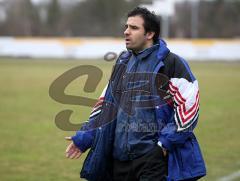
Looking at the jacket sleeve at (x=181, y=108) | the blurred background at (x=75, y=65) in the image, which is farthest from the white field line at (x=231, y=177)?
the jacket sleeve at (x=181, y=108)

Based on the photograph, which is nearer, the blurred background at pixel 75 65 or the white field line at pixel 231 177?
the white field line at pixel 231 177

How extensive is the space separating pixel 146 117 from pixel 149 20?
2.41 ft

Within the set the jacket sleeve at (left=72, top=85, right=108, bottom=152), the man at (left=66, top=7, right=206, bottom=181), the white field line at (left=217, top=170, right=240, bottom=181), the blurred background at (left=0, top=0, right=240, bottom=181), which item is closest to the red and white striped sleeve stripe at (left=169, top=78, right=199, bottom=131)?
the man at (left=66, top=7, right=206, bottom=181)

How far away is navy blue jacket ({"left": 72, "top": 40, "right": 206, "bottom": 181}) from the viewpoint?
4.45 meters

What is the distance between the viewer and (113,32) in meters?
73.5

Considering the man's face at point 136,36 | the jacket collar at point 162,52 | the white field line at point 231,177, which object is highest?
the man's face at point 136,36

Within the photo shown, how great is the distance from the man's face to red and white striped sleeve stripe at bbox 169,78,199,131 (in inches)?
14.3

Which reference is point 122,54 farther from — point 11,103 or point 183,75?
point 11,103

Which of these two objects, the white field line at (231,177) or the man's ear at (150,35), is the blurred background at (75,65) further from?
the man's ear at (150,35)

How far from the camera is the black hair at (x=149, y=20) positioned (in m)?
4.64

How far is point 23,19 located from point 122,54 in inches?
2445

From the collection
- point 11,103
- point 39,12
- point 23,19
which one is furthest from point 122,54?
point 39,12

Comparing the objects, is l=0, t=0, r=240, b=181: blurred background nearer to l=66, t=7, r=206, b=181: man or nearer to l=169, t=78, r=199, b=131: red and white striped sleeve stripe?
l=66, t=7, r=206, b=181: man

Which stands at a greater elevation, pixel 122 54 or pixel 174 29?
pixel 174 29
